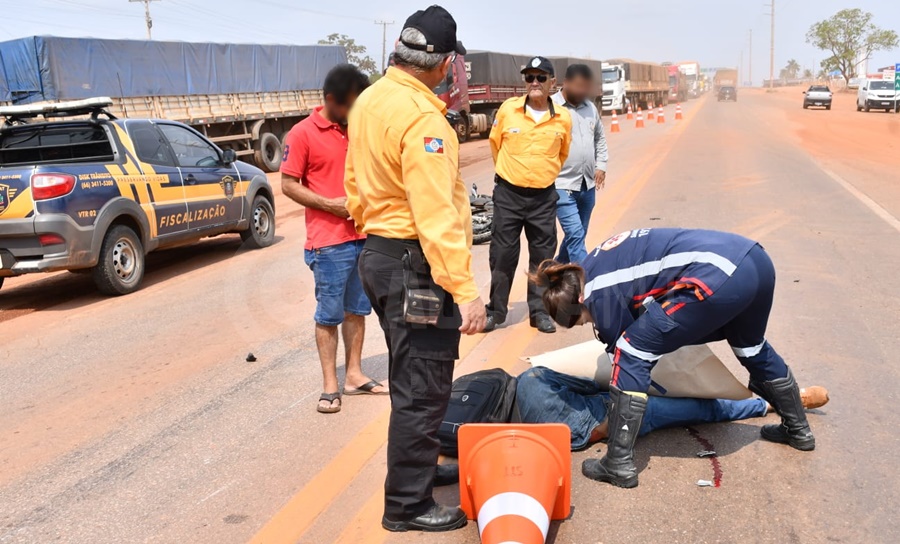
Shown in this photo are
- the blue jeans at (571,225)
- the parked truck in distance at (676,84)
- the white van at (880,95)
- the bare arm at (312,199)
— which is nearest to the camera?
the bare arm at (312,199)

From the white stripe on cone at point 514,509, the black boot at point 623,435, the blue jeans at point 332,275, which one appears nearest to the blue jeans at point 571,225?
the blue jeans at point 332,275

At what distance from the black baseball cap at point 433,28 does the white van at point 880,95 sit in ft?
149

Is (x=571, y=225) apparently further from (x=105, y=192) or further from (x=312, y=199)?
(x=105, y=192)

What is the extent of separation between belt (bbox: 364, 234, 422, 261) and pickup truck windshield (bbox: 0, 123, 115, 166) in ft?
19.1

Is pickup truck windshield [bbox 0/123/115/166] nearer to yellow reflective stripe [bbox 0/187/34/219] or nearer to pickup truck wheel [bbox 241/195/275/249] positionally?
yellow reflective stripe [bbox 0/187/34/219]

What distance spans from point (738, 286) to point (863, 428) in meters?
1.27

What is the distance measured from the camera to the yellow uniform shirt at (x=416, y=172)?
284 centimetres

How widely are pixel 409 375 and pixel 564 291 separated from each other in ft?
2.94

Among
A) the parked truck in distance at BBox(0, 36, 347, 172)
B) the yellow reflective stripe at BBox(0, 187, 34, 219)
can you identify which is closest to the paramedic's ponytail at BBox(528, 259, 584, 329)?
the yellow reflective stripe at BBox(0, 187, 34, 219)

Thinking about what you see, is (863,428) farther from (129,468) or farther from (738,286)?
(129,468)

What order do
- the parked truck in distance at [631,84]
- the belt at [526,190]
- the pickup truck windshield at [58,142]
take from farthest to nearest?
the parked truck in distance at [631,84] → the pickup truck windshield at [58,142] → the belt at [526,190]

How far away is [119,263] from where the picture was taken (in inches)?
309

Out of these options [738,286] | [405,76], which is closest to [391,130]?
[405,76]

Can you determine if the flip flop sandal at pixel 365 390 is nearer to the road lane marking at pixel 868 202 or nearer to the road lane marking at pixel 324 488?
the road lane marking at pixel 324 488
